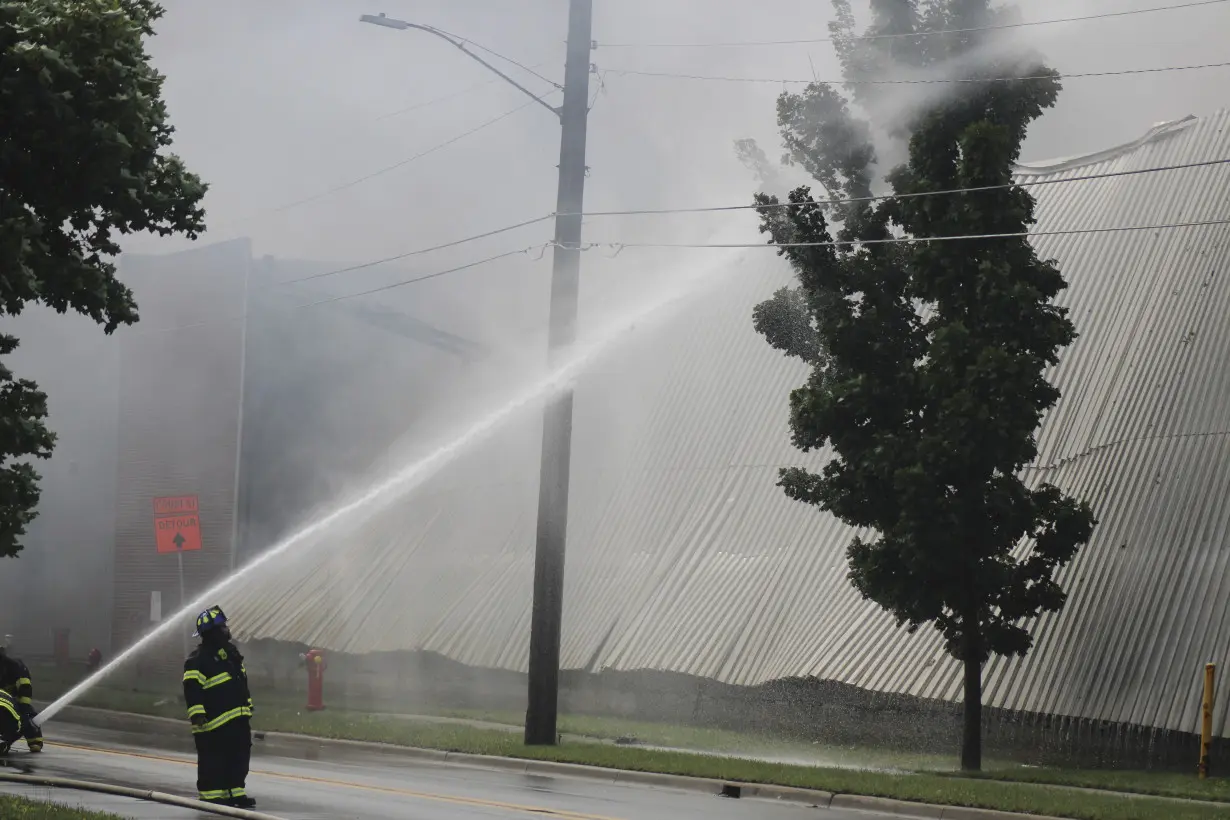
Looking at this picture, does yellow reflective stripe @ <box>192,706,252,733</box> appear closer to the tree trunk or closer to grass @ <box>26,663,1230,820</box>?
grass @ <box>26,663,1230,820</box>

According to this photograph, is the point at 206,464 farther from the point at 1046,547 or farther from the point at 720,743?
the point at 1046,547

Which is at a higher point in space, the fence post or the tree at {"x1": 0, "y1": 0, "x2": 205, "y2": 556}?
the tree at {"x1": 0, "y1": 0, "x2": 205, "y2": 556}

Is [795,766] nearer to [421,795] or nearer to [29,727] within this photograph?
[421,795]

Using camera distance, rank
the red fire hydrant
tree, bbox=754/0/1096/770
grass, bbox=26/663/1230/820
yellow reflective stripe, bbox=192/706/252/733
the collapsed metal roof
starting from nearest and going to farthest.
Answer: yellow reflective stripe, bbox=192/706/252/733 < grass, bbox=26/663/1230/820 < tree, bbox=754/0/1096/770 < the collapsed metal roof < the red fire hydrant

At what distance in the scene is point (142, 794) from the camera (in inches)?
479

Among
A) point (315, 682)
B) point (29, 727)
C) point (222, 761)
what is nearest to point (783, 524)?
point (315, 682)

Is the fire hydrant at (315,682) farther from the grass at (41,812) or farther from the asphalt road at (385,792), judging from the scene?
the grass at (41,812)

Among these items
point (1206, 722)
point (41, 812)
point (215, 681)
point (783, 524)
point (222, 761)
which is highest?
point (783, 524)

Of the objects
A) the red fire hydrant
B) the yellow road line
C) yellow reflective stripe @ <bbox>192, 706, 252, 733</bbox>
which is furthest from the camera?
the red fire hydrant

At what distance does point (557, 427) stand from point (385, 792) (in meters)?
6.21

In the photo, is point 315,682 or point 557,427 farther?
point 315,682

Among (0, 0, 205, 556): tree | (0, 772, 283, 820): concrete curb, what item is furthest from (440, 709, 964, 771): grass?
(0, 0, 205, 556): tree

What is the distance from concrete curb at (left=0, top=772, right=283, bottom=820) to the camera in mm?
10414

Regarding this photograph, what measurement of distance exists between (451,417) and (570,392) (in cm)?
1381
